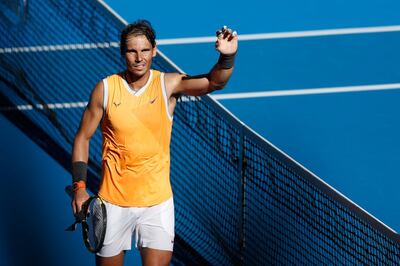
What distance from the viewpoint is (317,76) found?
5.96 meters

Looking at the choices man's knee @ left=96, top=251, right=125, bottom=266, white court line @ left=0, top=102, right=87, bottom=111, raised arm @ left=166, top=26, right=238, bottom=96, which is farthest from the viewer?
white court line @ left=0, top=102, right=87, bottom=111

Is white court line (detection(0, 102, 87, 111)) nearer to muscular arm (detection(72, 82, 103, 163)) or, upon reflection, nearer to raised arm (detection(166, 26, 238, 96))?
muscular arm (detection(72, 82, 103, 163))

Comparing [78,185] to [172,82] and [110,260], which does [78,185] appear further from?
[172,82]

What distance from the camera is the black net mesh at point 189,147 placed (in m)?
5.42

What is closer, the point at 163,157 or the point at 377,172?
the point at 163,157

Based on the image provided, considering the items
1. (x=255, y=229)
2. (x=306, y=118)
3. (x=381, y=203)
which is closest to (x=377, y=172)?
(x=381, y=203)

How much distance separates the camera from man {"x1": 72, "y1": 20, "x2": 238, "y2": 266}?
421 centimetres

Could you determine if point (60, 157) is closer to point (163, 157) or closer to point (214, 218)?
point (214, 218)

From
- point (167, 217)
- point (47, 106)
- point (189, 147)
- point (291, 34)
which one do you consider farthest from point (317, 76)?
point (167, 217)

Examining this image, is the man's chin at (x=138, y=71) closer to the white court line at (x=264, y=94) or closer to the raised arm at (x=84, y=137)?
the raised arm at (x=84, y=137)

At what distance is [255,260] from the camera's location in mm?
5535

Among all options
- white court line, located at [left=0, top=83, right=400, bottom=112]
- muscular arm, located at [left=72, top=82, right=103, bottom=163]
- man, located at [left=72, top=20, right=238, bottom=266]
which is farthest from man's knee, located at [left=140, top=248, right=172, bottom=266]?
white court line, located at [left=0, top=83, right=400, bottom=112]

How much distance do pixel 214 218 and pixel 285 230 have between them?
1.58 feet

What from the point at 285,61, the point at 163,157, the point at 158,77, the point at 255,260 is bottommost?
the point at 255,260
